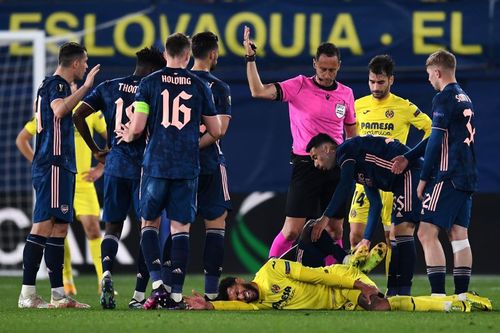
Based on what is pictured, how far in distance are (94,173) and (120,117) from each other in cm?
242

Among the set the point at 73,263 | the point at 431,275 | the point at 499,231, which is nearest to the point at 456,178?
the point at 431,275

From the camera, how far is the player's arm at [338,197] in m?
8.82

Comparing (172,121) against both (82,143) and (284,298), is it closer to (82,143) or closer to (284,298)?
(284,298)

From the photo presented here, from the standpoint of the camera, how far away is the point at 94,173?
36.6ft

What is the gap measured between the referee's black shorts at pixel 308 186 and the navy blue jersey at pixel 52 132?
6.48ft

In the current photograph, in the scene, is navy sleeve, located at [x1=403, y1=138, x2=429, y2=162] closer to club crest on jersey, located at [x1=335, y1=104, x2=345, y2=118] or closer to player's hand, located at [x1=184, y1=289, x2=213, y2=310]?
club crest on jersey, located at [x1=335, y1=104, x2=345, y2=118]

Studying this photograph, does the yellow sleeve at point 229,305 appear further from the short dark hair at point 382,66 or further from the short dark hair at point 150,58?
the short dark hair at point 382,66

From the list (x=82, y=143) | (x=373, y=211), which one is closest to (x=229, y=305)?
(x=373, y=211)

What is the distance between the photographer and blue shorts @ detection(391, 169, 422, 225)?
9273 mm

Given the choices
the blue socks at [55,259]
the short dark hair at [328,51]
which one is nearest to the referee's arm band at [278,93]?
the short dark hair at [328,51]

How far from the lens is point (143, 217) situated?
27.8 feet

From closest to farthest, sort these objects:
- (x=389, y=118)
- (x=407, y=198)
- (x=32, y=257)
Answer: (x=32, y=257)
(x=407, y=198)
(x=389, y=118)

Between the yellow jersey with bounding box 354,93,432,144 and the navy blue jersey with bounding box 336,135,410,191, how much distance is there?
4.04ft

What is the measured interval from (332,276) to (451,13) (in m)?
6.68
